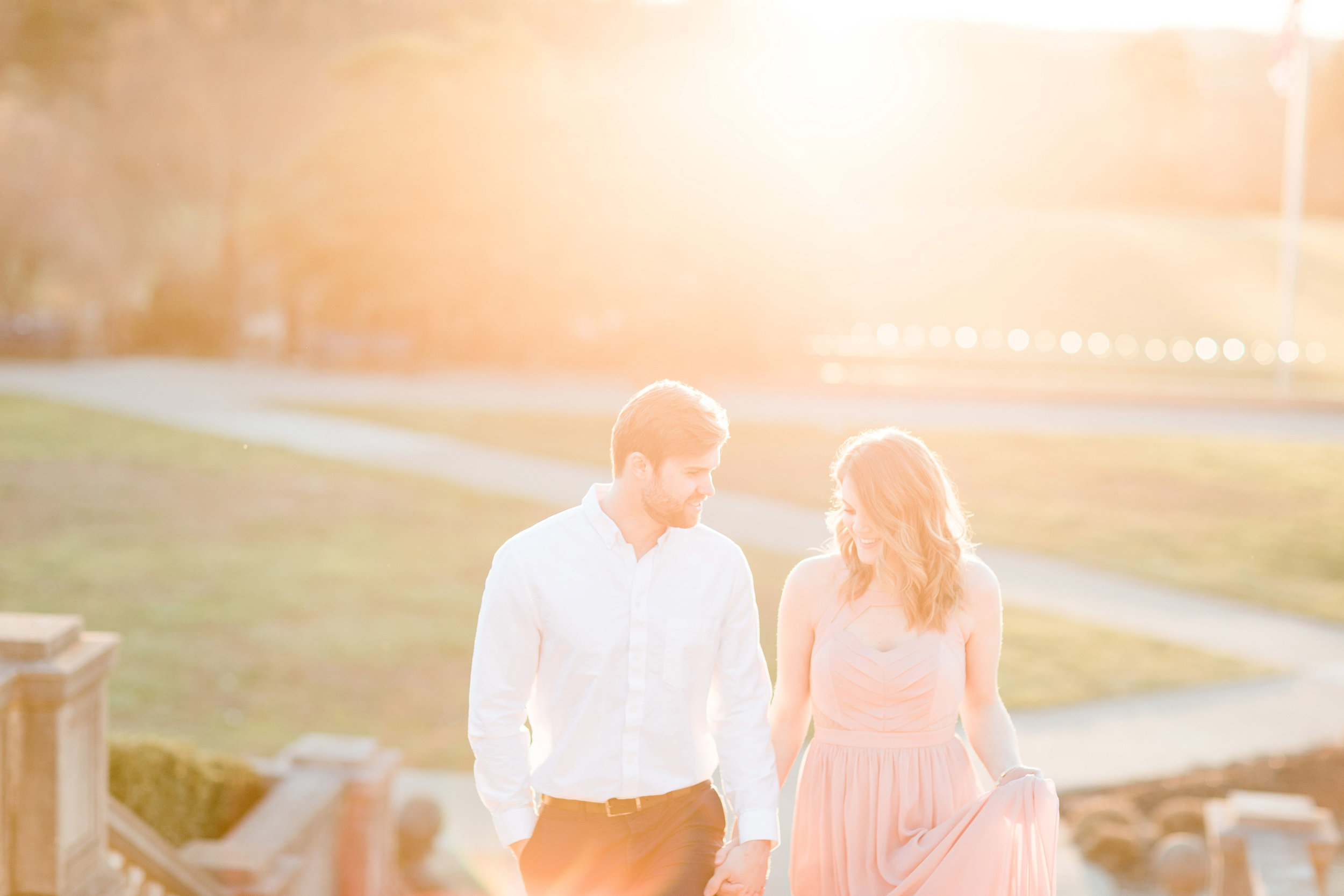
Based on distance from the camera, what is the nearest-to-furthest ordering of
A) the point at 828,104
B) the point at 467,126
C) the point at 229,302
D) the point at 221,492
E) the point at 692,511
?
the point at 692,511
the point at 221,492
the point at 467,126
the point at 229,302
the point at 828,104

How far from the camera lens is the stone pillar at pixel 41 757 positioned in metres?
3.94

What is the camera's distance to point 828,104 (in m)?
98.5

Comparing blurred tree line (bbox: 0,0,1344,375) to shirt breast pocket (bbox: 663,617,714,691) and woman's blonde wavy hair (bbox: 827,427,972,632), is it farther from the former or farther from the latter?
shirt breast pocket (bbox: 663,617,714,691)

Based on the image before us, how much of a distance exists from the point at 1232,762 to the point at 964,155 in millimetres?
89003

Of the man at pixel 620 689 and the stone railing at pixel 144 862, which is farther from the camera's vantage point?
the stone railing at pixel 144 862

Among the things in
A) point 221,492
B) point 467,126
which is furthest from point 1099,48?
point 221,492

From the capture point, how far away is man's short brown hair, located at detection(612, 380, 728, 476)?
271cm

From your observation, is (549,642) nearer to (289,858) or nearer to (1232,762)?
(289,858)

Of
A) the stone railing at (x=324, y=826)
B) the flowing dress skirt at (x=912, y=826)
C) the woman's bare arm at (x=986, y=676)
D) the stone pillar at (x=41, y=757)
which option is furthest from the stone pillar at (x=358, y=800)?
the woman's bare arm at (x=986, y=676)

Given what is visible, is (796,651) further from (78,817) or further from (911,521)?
(78,817)

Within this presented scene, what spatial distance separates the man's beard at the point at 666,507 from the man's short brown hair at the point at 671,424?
5 cm

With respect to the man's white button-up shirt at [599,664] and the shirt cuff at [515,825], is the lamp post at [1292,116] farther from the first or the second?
the shirt cuff at [515,825]

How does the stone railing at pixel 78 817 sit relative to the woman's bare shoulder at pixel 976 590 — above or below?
below

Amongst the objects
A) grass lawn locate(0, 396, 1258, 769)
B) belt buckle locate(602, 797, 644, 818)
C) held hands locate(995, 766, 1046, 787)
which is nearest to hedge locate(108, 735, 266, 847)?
grass lawn locate(0, 396, 1258, 769)
